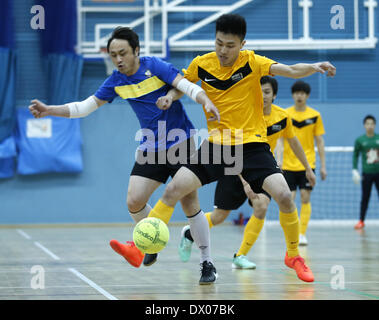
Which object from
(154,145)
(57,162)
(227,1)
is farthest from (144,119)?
(227,1)

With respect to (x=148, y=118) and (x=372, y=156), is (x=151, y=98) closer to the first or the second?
(x=148, y=118)

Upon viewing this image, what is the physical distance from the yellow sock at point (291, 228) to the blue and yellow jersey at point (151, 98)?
1030 mm

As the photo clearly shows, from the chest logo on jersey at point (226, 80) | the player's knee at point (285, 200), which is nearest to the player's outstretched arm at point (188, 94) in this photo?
the chest logo on jersey at point (226, 80)

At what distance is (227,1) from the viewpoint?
15.4 metres

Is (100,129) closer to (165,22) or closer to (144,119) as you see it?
(165,22)

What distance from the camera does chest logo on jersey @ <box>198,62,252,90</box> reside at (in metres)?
5.15

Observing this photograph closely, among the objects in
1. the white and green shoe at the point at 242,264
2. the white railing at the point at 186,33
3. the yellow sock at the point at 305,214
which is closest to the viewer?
the white and green shoe at the point at 242,264

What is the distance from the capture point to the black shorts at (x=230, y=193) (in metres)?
6.62

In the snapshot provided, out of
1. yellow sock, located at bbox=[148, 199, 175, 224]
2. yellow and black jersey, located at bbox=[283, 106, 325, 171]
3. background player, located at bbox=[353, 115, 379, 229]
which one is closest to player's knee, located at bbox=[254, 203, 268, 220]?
yellow sock, located at bbox=[148, 199, 175, 224]

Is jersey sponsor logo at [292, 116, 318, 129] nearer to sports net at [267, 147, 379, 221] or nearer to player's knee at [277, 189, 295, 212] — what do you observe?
player's knee at [277, 189, 295, 212]

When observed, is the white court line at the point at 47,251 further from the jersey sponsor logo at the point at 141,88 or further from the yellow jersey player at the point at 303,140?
the yellow jersey player at the point at 303,140

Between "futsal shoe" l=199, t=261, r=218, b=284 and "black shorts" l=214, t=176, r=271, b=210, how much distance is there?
48.8 inches

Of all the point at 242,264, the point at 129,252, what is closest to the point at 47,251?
the point at 242,264
